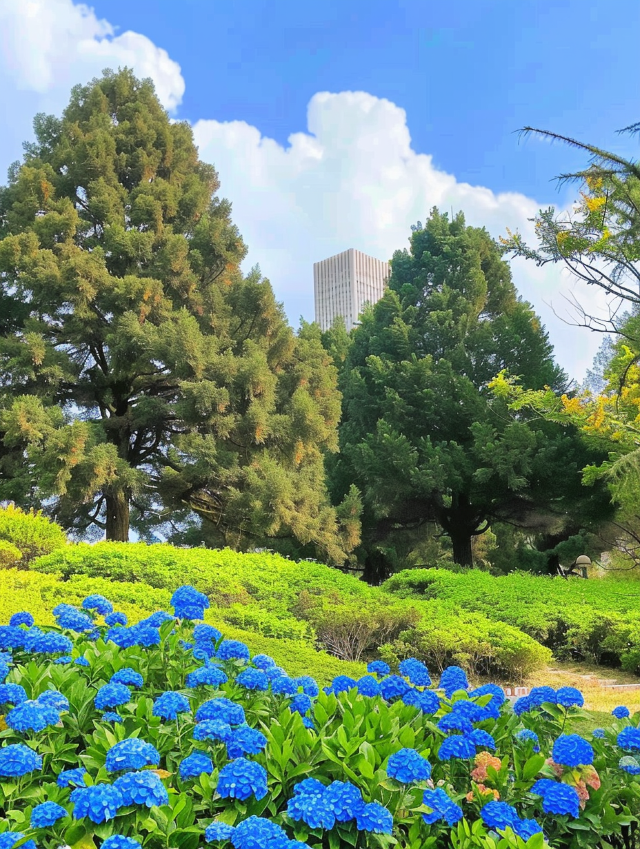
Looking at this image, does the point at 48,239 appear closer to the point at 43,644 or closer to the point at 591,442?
the point at 591,442

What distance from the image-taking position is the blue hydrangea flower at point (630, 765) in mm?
2129

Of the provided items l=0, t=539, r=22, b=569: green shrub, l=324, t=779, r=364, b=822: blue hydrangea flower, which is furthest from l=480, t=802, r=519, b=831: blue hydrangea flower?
l=0, t=539, r=22, b=569: green shrub

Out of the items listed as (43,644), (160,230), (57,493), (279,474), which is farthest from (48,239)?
(43,644)

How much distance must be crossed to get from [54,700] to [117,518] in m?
10.6

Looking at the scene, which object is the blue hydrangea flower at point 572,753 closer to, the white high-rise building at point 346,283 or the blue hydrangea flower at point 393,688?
the blue hydrangea flower at point 393,688

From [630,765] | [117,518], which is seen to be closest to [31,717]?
[630,765]

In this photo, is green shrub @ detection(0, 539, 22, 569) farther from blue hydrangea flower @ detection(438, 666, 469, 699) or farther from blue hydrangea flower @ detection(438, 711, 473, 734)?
blue hydrangea flower @ detection(438, 711, 473, 734)

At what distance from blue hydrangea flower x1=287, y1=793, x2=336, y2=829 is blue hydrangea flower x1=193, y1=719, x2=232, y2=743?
30 centimetres

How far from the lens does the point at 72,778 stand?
69.5 inches

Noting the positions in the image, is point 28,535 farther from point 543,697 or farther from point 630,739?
point 630,739

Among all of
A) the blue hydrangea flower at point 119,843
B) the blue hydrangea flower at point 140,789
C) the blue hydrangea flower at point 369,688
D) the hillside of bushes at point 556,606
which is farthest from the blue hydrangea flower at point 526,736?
the hillside of bushes at point 556,606

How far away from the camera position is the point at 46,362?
1170cm

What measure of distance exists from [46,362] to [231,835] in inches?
446

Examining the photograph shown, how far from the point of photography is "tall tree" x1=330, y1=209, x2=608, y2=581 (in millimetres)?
13805
